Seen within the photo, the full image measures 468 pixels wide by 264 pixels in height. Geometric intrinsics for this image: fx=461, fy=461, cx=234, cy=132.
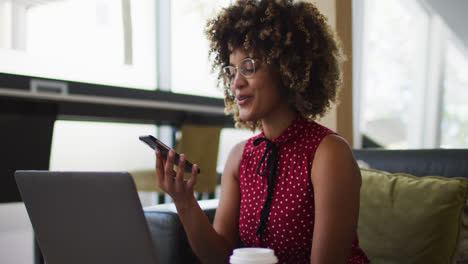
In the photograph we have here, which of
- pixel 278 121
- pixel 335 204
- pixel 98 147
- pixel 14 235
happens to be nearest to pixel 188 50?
pixel 98 147

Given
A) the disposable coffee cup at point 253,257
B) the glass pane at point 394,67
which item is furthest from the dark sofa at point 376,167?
the glass pane at point 394,67

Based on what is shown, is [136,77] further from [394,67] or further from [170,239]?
[394,67]

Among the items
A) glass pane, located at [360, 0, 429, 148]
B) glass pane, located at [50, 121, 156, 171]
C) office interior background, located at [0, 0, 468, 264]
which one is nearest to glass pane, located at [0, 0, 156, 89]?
office interior background, located at [0, 0, 468, 264]

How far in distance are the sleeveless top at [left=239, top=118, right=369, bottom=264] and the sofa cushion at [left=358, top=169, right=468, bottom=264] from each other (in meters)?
0.32

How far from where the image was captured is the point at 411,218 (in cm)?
152

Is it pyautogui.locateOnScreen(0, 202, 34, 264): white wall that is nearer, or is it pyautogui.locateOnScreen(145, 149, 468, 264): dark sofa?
pyautogui.locateOnScreen(145, 149, 468, 264): dark sofa

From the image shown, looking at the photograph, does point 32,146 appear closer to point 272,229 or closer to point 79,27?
point 79,27

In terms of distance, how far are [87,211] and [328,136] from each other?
0.66 metres

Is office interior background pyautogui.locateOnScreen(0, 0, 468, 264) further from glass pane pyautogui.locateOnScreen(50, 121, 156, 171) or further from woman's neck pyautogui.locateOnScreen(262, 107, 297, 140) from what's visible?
woman's neck pyautogui.locateOnScreen(262, 107, 297, 140)

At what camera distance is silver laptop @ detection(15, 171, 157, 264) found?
2.92 feet

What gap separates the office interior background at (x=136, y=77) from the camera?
2.58 m

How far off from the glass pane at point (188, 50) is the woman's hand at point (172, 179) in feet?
8.51

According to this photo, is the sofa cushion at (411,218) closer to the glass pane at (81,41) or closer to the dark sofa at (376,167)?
the dark sofa at (376,167)

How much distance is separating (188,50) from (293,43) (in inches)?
105
